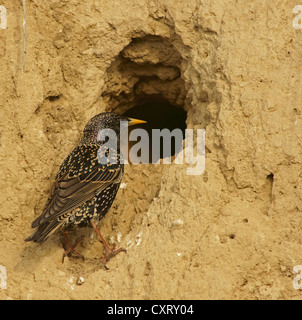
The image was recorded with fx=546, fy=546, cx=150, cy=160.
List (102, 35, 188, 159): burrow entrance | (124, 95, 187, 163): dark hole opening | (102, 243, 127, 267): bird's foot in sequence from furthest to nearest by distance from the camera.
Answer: (124, 95, 187, 163): dark hole opening, (102, 35, 188, 159): burrow entrance, (102, 243, 127, 267): bird's foot

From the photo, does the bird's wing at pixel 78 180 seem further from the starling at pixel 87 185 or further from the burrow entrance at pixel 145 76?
the burrow entrance at pixel 145 76

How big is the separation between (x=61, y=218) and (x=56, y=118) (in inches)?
46.6

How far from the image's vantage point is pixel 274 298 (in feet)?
14.8

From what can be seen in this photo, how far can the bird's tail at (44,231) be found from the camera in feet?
15.5

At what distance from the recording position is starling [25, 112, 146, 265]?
16.1 ft

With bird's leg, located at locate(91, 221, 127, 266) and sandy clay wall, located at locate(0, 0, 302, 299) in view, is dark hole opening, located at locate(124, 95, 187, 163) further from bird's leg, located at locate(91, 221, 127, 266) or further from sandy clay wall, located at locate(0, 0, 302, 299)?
bird's leg, located at locate(91, 221, 127, 266)

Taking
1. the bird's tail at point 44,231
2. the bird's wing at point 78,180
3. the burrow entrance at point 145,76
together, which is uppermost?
the burrow entrance at point 145,76

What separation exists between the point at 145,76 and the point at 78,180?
1.66 m

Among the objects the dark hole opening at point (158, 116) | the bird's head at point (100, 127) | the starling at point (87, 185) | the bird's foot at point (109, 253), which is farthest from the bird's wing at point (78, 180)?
the dark hole opening at point (158, 116)

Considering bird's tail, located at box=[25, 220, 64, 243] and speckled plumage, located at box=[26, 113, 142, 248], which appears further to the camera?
speckled plumage, located at box=[26, 113, 142, 248]

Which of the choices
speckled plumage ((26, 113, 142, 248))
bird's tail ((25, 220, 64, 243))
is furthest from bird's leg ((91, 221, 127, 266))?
bird's tail ((25, 220, 64, 243))

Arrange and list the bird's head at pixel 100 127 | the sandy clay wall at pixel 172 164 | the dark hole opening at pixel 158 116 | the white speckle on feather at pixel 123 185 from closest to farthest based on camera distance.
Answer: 1. the sandy clay wall at pixel 172 164
2. the bird's head at pixel 100 127
3. the white speckle on feather at pixel 123 185
4. the dark hole opening at pixel 158 116

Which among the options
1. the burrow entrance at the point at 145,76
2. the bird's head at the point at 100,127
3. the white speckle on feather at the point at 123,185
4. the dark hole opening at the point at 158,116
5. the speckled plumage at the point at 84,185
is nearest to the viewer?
the speckled plumage at the point at 84,185

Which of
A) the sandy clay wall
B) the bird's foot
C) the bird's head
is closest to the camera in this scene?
the sandy clay wall
